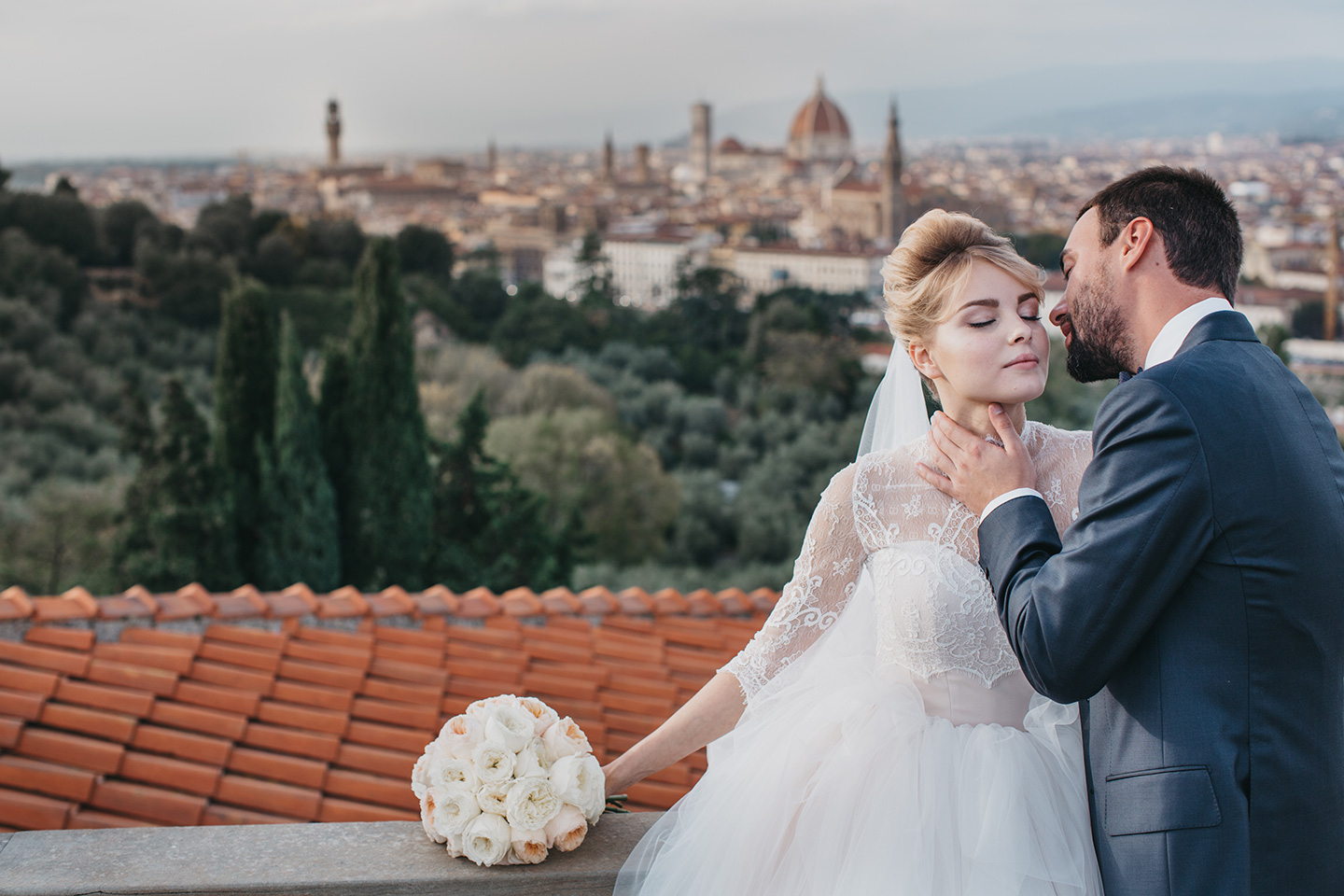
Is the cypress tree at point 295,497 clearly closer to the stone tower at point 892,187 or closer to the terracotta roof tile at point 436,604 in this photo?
the terracotta roof tile at point 436,604

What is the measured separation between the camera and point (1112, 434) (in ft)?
3.66

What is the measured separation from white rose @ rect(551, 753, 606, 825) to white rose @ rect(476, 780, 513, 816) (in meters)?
0.07

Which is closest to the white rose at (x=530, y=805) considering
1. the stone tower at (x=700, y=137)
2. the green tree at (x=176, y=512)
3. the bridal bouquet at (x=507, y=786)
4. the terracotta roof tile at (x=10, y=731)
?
the bridal bouquet at (x=507, y=786)

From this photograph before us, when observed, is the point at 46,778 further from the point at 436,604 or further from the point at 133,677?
the point at 436,604

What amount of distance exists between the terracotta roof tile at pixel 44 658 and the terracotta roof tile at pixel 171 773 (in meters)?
0.43

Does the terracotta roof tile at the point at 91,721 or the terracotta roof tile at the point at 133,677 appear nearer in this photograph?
the terracotta roof tile at the point at 91,721

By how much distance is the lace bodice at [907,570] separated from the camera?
138cm

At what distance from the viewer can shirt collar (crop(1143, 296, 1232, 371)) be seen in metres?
1.17

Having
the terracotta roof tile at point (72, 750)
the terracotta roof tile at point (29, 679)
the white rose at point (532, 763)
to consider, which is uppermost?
the white rose at point (532, 763)

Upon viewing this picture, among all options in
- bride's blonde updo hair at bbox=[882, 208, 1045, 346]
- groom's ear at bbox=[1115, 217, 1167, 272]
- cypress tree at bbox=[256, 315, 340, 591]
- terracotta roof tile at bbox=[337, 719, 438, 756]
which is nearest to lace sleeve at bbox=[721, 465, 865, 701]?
bride's blonde updo hair at bbox=[882, 208, 1045, 346]

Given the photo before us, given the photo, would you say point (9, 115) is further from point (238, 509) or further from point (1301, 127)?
point (1301, 127)

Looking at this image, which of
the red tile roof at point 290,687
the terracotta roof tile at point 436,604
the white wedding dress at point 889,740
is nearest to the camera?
the white wedding dress at point 889,740

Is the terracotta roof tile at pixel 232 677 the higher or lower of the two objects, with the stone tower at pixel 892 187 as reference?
lower

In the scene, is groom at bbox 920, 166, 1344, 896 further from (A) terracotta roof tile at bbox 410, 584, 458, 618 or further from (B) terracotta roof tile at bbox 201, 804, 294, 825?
(A) terracotta roof tile at bbox 410, 584, 458, 618
